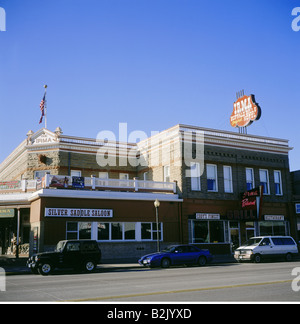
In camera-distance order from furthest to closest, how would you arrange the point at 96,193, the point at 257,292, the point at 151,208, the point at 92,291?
the point at 151,208, the point at 96,193, the point at 92,291, the point at 257,292

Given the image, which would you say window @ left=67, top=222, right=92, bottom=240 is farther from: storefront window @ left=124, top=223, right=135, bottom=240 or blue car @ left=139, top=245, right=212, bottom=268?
blue car @ left=139, top=245, right=212, bottom=268

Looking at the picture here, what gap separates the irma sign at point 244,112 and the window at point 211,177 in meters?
6.69

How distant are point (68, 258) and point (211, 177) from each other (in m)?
16.1

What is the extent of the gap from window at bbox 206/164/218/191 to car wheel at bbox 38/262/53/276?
16.6m

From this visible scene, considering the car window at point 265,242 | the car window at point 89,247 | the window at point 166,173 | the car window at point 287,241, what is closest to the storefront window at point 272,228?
the car window at point 287,241

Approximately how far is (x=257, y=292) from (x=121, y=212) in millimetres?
17857

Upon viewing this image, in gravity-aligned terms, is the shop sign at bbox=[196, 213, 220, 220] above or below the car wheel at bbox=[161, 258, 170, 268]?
above

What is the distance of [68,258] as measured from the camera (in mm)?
19547

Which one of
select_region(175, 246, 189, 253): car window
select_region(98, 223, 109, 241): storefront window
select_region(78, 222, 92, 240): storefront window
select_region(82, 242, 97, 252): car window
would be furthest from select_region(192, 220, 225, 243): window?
select_region(82, 242, 97, 252): car window

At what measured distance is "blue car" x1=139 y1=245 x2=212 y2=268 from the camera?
70.1 feet

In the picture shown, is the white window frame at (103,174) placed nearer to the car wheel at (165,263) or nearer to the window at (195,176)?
the window at (195,176)

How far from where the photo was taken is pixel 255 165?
34219 mm
